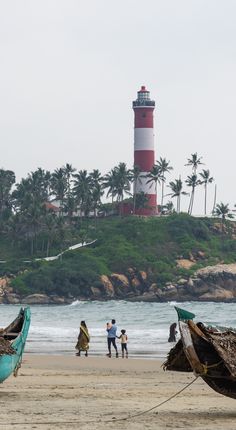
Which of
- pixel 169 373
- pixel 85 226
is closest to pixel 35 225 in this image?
pixel 85 226

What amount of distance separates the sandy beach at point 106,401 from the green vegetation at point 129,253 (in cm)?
9548

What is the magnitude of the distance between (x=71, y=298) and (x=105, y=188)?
27982 millimetres

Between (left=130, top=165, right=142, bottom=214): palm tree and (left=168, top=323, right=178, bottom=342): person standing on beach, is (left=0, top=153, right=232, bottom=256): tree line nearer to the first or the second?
(left=130, top=165, right=142, bottom=214): palm tree

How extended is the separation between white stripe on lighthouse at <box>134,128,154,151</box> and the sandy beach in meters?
92.8

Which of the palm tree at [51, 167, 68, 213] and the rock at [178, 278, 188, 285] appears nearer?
the rock at [178, 278, 188, 285]

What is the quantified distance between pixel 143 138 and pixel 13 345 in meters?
102

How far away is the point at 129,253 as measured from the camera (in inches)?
5128

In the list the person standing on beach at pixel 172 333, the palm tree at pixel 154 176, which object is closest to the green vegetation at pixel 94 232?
the palm tree at pixel 154 176

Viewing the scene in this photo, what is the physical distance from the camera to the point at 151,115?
123938mm

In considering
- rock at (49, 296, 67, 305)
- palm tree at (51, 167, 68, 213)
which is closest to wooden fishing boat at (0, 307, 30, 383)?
rock at (49, 296, 67, 305)

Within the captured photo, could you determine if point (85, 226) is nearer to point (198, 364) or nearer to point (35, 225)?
point (35, 225)

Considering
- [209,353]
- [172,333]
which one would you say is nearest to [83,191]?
[172,333]

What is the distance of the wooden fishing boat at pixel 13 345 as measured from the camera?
65.2 ft

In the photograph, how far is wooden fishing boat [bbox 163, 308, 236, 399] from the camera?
664 inches
